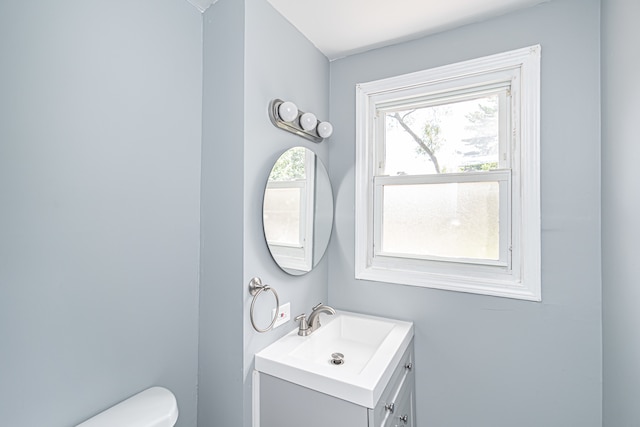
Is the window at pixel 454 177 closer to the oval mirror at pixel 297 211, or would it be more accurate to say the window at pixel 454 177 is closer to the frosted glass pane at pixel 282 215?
the oval mirror at pixel 297 211

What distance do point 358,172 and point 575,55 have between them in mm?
1135

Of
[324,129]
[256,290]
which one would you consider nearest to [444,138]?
[324,129]

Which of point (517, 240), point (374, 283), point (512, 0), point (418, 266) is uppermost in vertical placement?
point (512, 0)

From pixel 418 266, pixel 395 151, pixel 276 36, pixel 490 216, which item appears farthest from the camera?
pixel 395 151

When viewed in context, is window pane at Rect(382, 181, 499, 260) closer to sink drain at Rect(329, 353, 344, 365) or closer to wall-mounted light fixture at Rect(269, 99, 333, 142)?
wall-mounted light fixture at Rect(269, 99, 333, 142)

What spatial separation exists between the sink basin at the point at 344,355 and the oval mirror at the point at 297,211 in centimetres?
36

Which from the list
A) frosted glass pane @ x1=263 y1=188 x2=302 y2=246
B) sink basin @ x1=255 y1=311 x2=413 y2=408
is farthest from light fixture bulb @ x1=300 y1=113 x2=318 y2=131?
sink basin @ x1=255 y1=311 x2=413 y2=408

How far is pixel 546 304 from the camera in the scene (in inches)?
52.9

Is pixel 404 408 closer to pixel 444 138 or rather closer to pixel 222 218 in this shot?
pixel 222 218

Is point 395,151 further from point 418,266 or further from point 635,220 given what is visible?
point 635,220

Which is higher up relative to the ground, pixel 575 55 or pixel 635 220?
pixel 575 55

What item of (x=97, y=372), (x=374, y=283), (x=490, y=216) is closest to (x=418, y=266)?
(x=374, y=283)

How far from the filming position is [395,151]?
1793 millimetres

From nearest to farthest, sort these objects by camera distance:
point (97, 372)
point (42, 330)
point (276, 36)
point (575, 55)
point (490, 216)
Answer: point (42, 330), point (97, 372), point (575, 55), point (276, 36), point (490, 216)
